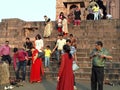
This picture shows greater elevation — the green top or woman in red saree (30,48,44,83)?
the green top

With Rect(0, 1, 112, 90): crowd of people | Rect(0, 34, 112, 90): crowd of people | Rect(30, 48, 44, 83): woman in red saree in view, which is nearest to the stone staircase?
Rect(0, 1, 112, 90): crowd of people

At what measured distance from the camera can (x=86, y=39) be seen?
63.7ft

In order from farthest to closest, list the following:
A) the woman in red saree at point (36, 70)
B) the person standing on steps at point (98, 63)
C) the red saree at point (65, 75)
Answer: the woman in red saree at point (36, 70)
the person standing on steps at point (98, 63)
the red saree at point (65, 75)

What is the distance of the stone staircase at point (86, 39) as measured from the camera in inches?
576

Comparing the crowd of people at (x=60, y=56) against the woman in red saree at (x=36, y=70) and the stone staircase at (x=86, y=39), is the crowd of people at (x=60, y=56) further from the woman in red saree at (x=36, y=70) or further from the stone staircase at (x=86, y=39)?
the stone staircase at (x=86, y=39)

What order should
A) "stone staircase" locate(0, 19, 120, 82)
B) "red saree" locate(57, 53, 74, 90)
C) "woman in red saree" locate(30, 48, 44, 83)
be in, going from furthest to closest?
"stone staircase" locate(0, 19, 120, 82), "woman in red saree" locate(30, 48, 44, 83), "red saree" locate(57, 53, 74, 90)

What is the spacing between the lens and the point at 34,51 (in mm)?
14344

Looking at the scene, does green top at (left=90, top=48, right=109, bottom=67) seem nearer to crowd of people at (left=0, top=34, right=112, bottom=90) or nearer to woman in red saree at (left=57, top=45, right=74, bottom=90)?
crowd of people at (left=0, top=34, right=112, bottom=90)

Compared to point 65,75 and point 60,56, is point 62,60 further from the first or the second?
point 60,56

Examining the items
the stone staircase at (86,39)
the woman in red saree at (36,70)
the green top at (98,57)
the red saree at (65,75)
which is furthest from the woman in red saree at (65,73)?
the stone staircase at (86,39)

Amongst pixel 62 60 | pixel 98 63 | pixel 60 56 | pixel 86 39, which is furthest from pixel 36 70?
pixel 86 39

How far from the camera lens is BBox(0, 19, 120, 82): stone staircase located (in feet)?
48.0

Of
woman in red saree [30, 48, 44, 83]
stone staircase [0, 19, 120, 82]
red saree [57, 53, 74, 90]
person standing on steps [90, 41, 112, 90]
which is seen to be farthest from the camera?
stone staircase [0, 19, 120, 82]

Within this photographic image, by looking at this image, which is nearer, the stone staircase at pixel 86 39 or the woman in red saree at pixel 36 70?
the woman in red saree at pixel 36 70
